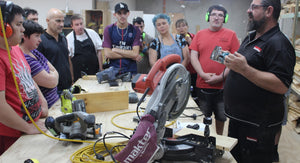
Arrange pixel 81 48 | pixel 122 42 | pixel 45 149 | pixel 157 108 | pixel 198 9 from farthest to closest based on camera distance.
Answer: pixel 198 9 → pixel 81 48 → pixel 122 42 → pixel 45 149 → pixel 157 108

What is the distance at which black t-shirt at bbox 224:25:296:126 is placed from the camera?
1.40m

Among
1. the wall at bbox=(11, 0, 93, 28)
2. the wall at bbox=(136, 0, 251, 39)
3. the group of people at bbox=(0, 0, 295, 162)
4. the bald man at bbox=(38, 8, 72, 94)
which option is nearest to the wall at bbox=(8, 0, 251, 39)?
the wall at bbox=(136, 0, 251, 39)

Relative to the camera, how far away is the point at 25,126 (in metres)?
1.25

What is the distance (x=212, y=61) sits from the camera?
7.81 feet

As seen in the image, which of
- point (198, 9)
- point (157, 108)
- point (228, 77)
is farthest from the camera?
point (198, 9)

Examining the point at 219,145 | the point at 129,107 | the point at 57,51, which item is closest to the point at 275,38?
the point at 219,145

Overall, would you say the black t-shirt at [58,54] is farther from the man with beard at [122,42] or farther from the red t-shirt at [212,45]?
the red t-shirt at [212,45]

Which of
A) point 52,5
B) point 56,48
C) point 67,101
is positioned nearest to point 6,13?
point 67,101

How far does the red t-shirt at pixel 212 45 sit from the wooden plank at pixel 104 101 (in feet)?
3.60

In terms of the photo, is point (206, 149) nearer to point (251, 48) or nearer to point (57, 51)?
point (251, 48)

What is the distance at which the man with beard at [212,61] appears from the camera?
2365 millimetres

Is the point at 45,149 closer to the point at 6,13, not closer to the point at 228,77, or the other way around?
the point at 6,13

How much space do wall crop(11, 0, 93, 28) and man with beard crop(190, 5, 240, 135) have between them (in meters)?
3.80

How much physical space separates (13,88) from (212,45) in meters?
1.87
